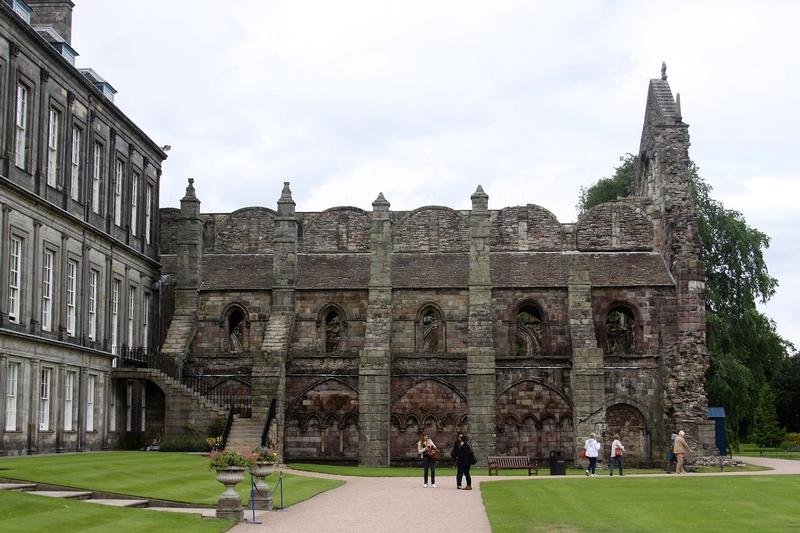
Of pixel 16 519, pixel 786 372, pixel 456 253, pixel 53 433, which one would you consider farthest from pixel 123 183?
pixel 786 372

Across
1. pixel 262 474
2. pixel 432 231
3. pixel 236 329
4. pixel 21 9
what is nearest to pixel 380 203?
pixel 432 231

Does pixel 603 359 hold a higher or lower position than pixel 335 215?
lower

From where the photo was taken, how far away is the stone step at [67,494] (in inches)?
842

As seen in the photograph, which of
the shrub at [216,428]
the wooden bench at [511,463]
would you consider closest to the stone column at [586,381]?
the wooden bench at [511,463]

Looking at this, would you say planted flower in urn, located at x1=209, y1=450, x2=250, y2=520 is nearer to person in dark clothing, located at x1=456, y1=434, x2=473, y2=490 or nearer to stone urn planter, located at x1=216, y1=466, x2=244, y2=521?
stone urn planter, located at x1=216, y1=466, x2=244, y2=521

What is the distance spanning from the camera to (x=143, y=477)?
27.2 metres

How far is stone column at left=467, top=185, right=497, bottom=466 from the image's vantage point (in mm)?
43125

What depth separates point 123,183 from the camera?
1694 inches

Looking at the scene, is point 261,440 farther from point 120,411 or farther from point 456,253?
point 456,253

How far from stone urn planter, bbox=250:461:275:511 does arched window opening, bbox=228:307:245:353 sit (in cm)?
2408

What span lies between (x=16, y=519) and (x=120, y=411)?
24.8 metres

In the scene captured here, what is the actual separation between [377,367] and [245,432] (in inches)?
248

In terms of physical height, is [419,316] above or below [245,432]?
Answer: above

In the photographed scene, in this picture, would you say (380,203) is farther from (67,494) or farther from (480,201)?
(67,494)
